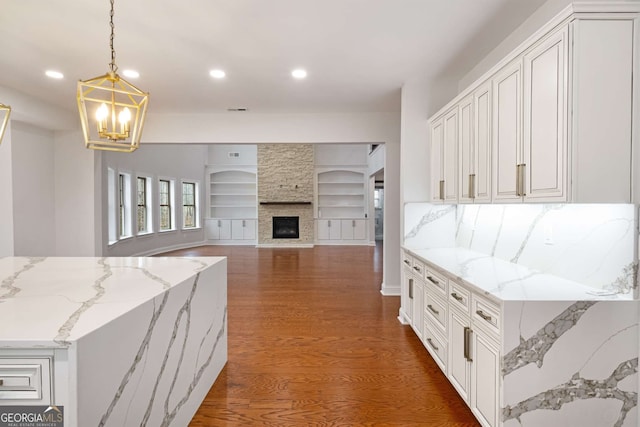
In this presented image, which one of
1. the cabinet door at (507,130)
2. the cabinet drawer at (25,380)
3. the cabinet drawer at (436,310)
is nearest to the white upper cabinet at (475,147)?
the cabinet door at (507,130)

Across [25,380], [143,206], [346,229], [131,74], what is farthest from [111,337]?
[346,229]

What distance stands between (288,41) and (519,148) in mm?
2044

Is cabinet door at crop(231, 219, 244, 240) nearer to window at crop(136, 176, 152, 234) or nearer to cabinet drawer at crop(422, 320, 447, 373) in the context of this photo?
window at crop(136, 176, 152, 234)

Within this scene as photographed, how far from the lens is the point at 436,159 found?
3.71m

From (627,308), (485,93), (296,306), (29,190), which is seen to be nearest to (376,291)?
(296,306)

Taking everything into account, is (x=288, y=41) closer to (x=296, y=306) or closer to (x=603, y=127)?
(x=603, y=127)

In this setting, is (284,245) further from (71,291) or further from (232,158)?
(71,291)

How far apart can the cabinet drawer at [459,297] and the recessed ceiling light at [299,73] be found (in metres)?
2.58

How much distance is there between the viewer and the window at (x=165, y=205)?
9930 millimetres

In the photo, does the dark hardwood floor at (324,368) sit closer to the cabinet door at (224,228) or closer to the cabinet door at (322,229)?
the cabinet door at (322,229)

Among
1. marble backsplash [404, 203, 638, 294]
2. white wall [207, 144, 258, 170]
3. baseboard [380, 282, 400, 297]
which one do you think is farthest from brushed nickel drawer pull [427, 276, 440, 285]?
white wall [207, 144, 258, 170]

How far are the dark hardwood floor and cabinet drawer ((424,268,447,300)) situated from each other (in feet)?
2.16

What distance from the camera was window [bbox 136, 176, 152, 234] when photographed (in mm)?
8955

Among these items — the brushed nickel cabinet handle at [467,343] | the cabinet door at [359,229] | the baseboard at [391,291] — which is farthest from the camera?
the cabinet door at [359,229]
